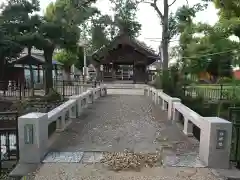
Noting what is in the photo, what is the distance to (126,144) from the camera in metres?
6.07

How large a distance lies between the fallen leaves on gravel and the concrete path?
0.14 metres

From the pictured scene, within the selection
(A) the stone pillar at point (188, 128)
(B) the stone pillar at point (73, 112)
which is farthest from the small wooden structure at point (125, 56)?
(A) the stone pillar at point (188, 128)

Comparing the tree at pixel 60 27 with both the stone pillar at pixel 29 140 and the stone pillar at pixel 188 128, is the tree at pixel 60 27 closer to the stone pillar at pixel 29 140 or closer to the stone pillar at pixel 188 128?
the stone pillar at pixel 188 128

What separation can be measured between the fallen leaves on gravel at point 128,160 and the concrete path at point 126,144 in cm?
14

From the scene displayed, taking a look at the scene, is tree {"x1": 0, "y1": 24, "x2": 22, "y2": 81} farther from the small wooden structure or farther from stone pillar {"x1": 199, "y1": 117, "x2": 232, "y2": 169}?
stone pillar {"x1": 199, "y1": 117, "x2": 232, "y2": 169}

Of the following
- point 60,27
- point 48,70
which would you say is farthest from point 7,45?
point 48,70

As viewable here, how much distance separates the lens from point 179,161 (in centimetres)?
498

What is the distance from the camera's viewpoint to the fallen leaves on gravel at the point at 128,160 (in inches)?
184

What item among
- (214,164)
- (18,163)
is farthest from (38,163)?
(214,164)

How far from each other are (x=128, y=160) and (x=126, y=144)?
1.16 metres

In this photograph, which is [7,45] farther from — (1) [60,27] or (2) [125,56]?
(2) [125,56]

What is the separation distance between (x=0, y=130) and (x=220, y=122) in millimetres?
3938

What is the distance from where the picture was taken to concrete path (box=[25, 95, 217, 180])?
14.4 feet

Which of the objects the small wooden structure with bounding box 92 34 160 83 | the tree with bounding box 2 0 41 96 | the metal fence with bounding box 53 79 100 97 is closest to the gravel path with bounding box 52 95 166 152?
the metal fence with bounding box 53 79 100 97
